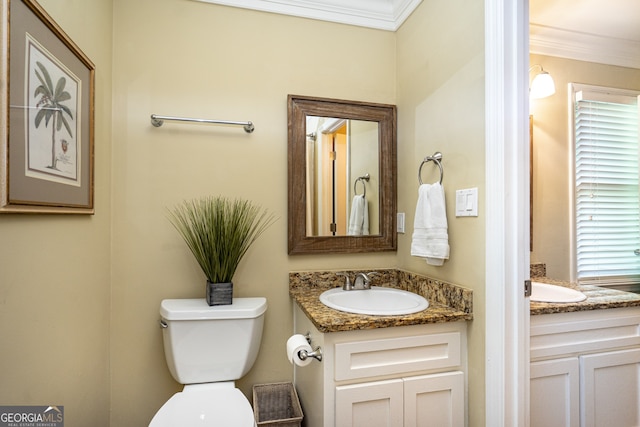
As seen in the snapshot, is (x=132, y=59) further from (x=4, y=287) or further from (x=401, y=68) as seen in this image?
(x=401, y=68)

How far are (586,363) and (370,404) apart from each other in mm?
937

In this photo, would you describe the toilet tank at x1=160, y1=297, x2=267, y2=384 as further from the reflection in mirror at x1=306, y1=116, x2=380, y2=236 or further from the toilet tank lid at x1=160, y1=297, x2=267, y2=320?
the reflection in mirror at x1=306, y1=116, x2=380, y2=236

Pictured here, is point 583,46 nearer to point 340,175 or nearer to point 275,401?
point 340,175

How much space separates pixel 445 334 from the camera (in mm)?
1297

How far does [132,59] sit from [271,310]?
1.44 meters

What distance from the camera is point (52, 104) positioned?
105cm

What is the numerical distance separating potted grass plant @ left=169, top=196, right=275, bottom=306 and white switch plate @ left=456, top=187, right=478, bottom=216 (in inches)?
39.4

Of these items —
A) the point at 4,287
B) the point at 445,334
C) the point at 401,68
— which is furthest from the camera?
the point at 401,68

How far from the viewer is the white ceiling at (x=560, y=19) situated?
5.76 feet

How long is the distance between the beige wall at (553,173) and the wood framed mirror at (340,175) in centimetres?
89

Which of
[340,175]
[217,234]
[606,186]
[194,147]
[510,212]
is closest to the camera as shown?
[510,212]

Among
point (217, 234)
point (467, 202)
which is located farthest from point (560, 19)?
point (217, 234)

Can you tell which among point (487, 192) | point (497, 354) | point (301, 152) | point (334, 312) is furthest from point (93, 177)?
point (497, 354)

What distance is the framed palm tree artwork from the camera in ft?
A: 2.74
